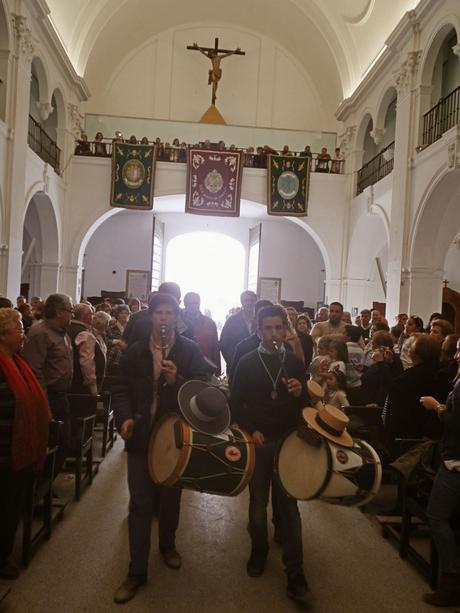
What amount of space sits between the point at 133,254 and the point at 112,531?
16.3 metres

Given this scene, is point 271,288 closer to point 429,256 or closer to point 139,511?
point 429,256

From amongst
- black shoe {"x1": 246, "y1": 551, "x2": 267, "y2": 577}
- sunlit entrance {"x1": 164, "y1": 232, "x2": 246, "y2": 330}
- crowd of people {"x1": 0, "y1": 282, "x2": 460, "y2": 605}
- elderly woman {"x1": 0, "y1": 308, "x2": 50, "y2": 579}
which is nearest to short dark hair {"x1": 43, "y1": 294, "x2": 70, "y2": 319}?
crowd of people {"x1": 0, "y1": 282, "x2": 460, "y2": 605}

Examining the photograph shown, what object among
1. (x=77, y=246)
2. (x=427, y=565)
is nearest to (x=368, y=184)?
(x=77, y=246)

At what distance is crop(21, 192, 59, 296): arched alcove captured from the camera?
15445 millimetres

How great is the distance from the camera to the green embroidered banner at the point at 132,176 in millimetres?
15531

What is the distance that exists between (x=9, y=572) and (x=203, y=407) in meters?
1.57

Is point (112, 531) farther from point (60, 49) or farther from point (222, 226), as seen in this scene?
point (222, 226)

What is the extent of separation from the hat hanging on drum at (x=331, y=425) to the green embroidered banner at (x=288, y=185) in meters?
13.2

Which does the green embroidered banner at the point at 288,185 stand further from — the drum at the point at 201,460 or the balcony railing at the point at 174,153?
the drum at the point at 201,460

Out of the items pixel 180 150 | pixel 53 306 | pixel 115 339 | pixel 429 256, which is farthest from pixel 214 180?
pixel 53 306

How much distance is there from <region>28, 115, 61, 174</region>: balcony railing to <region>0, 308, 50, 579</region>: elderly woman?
12.1m

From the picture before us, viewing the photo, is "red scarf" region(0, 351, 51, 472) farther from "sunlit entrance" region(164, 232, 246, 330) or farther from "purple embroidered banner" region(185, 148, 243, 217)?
"sunlit entrance" region(164, 232, 246, 330)

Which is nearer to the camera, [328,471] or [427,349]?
[328,471]

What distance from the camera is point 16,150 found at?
38.4ft
